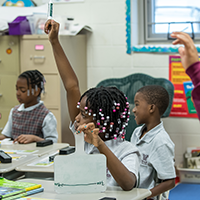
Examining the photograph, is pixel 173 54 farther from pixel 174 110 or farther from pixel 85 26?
pixel 85 26

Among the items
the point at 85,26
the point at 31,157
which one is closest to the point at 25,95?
the point at 31,157

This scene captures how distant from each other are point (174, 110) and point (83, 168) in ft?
6.93

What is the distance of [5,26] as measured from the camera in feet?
10.5

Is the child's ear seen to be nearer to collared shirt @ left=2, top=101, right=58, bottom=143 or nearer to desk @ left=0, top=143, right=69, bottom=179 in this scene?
desk @ left=0, top=143, right=69, bottom=179

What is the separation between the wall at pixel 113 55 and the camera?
316cm

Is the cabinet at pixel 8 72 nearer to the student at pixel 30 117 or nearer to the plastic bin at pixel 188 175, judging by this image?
the student at pixel 30 117

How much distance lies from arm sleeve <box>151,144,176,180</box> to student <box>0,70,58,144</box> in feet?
3.01

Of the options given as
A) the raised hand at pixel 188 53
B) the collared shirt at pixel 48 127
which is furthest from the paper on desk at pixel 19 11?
the raised hand at pixel 188 53

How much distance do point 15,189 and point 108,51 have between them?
2385mm

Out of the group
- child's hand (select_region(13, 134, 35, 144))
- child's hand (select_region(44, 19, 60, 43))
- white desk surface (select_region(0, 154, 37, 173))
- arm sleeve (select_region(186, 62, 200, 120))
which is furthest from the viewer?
child's hand (select_region(13, 134, 35, 144))

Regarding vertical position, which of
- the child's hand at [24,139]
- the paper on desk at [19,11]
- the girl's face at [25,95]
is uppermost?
the paper on desk at [19,11]

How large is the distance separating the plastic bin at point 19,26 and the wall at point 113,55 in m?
0.52

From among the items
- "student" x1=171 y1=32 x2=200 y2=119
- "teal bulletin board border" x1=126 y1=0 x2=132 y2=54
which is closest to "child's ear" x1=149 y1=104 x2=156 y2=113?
"teal bulletin board border" x1=126 y1=0 x2=132 y2=54

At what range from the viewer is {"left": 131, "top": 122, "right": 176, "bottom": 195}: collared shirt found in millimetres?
1859
